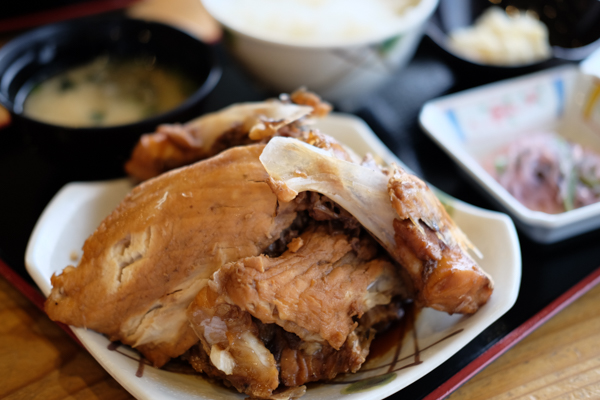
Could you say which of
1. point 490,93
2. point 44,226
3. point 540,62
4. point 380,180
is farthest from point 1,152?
point 540,62

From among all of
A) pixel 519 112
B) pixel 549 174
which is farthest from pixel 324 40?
pixel 549 174

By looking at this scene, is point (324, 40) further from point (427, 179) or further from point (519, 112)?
point (519, 112)

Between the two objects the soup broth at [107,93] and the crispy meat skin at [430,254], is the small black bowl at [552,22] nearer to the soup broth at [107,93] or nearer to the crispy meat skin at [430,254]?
the soup broth at [107,93]

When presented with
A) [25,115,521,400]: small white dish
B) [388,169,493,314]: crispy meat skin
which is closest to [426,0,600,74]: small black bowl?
[25,115,521,400]: small white dish

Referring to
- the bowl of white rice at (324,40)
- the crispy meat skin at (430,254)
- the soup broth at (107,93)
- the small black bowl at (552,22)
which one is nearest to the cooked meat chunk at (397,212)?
the crispy meat skin at (430,254)

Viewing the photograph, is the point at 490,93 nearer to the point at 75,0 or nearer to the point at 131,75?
the point at 131,75

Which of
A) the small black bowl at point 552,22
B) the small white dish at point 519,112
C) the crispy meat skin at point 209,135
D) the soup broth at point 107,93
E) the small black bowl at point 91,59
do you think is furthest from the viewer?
the small black bowl at point 552,22
